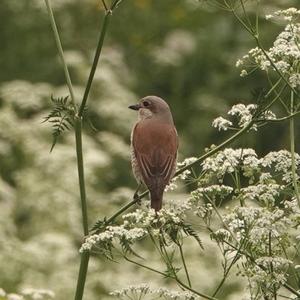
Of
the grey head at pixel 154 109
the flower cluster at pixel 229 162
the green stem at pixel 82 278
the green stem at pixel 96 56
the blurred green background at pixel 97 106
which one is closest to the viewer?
the green stem at pixel 96 56

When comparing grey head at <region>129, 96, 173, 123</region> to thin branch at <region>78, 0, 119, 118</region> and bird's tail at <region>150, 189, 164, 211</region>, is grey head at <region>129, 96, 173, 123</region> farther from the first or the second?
thin branch at <region>78, 0, 119, 118</region>

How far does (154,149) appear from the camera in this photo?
4281mm

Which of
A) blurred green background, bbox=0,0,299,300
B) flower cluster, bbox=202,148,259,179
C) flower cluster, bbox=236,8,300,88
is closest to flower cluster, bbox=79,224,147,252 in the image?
flower cluster, bbox=202,148,259,179

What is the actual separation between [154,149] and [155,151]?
0.04 ft

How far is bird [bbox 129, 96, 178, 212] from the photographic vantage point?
4035mm

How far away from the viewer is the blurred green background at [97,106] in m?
6.30

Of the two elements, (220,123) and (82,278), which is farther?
(220,123)

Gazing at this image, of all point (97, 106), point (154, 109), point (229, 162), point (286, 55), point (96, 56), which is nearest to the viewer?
point (96, 56)

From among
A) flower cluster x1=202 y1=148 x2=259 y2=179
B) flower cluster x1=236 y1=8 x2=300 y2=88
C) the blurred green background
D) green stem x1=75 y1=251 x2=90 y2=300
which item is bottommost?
green stem x1=75 y1=251 x2=90 y2=300

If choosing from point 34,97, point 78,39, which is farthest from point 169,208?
point 78,39

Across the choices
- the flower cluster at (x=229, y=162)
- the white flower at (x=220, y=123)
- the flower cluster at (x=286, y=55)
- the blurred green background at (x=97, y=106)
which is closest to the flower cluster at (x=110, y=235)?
the flower cluster at (x=229, y=162)

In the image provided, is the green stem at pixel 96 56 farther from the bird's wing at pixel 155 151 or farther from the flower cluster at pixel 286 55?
the bird's wing at pixel 155 151

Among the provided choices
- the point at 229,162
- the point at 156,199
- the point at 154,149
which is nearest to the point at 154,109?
the point at 154,149

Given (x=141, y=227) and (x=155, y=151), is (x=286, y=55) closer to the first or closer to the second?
(x=141, y=227)
